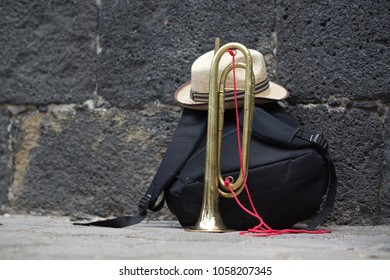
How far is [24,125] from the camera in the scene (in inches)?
138

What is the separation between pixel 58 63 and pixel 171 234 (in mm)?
1333

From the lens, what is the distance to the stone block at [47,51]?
336cm

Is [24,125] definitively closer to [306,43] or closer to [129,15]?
[129,15]

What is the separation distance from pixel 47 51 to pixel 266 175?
1.42 m

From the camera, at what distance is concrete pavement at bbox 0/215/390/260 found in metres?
1.75

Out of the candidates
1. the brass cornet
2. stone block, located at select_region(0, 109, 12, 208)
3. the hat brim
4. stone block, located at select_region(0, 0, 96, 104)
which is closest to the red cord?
the brass cornet

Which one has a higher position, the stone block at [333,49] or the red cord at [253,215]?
the stone block at [333,49]

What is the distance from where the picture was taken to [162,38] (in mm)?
3191

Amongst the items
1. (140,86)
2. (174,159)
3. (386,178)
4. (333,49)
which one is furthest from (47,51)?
(386,178)

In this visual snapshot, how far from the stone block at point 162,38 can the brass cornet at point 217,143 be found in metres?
0.49

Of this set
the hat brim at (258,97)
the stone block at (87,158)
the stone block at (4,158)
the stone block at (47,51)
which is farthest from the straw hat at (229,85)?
the stone block at (4,158)

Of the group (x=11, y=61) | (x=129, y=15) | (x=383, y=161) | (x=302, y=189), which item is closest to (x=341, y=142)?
(x=383, y=161)

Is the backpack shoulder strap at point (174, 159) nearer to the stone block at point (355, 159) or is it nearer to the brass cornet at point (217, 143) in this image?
the brass cornet at point (217, 143)

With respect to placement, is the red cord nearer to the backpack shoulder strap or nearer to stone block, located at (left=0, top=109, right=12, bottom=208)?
the backpack shoulder strap
